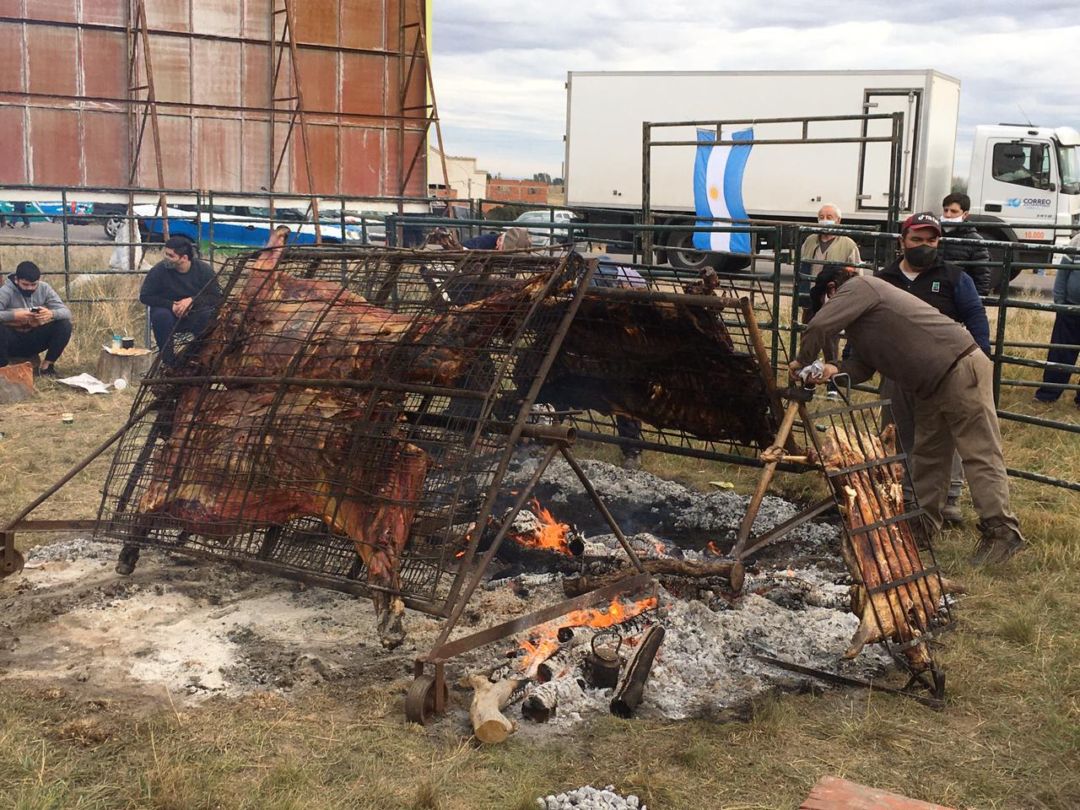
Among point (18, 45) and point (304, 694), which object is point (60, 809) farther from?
point (18, 45)

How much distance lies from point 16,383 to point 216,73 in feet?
38.6

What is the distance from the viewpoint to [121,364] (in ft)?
40.3

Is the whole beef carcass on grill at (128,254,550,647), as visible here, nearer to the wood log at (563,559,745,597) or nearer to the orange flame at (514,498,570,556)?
the wood log at (563,559,745,597)

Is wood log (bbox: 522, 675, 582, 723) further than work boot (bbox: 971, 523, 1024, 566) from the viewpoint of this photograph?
No

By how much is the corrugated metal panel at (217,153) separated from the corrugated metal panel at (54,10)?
2757 mm

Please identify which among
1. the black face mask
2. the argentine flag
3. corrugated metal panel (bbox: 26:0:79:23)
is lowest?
the black face mask

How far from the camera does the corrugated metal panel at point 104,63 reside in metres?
20.0

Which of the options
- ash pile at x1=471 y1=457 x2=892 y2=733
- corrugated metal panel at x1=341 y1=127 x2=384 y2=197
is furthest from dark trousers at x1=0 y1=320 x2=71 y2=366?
corrugated metal panel at x1=341 y1=127 x2=384 y2=197

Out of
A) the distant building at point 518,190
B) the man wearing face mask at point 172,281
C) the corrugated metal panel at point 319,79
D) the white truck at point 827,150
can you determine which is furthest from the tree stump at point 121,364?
the distant building at point 518,190

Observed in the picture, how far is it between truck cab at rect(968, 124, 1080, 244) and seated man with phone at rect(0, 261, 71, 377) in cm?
1619

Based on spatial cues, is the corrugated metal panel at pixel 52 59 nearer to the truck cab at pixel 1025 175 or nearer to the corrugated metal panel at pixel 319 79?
the corrugated metal panel at pixel 319 79

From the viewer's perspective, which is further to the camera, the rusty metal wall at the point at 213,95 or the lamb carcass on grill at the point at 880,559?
the rusty metal wall at the point at 213,95

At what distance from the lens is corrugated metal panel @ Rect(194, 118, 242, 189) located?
70.6 ft

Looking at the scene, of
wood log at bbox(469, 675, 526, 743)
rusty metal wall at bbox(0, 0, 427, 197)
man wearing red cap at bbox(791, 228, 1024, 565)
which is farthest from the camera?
rusty metal wall at bbox(0, 0, 427, 197)
